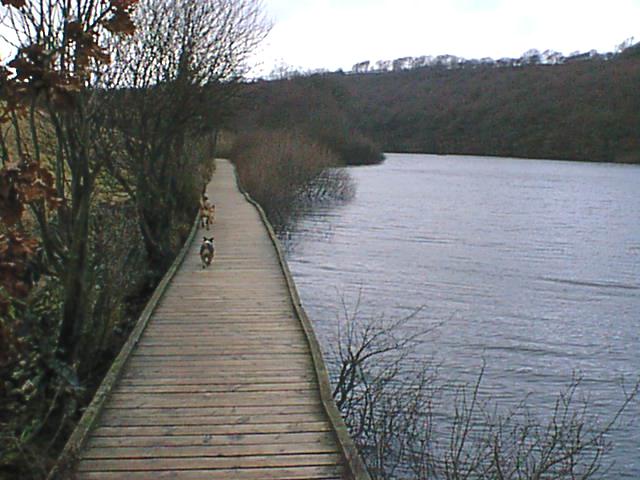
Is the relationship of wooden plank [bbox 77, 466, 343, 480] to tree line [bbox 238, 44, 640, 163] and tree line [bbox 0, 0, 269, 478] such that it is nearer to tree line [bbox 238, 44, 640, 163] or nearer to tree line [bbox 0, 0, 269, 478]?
tree line [bbox 0, 0, 269, 478]

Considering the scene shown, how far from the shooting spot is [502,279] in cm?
1619

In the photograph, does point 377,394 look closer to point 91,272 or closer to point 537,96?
point 91,272

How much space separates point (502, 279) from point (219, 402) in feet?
38.4

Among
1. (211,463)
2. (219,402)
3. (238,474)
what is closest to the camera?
(238,474)

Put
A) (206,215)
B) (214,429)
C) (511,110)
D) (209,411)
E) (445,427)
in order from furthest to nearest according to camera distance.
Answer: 1. (511,110)
2. (206,215)
3. (445,427)
4. (209,411)
5. (214,429)

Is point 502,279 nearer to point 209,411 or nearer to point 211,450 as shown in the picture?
point 209,411

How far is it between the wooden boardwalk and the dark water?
3191mm

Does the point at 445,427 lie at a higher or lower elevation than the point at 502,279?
higher

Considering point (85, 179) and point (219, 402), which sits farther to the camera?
point (85, 179)

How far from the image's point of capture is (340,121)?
145ft

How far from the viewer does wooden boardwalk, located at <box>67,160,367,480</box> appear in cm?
434

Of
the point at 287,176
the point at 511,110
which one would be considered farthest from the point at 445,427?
the point at 511,110

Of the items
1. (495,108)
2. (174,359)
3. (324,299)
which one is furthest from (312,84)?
(174,359)

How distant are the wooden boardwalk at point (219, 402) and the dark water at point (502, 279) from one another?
3191 millimetres
